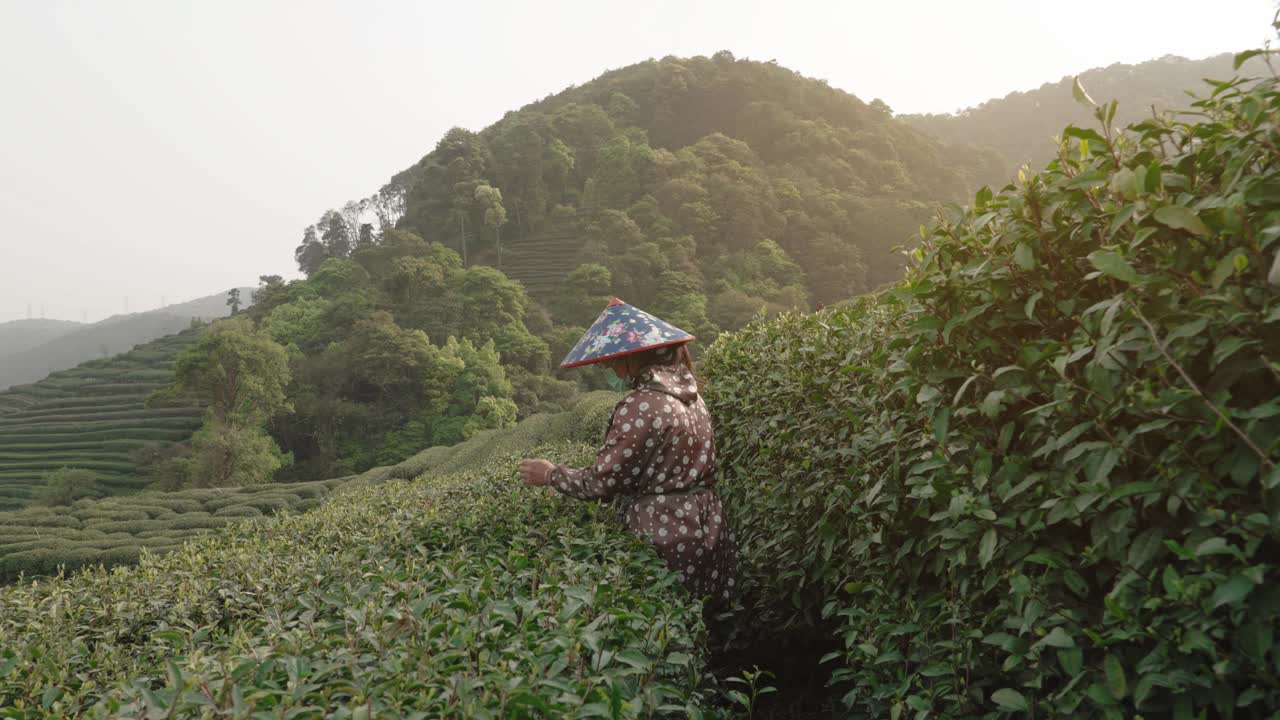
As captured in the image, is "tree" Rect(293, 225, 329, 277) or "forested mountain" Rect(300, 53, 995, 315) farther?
"tree" Rect(293, 225, 329, 277)

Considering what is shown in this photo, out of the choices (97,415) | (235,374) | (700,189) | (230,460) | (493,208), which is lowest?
(230,460)

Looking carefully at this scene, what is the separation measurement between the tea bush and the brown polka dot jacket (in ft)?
0.53

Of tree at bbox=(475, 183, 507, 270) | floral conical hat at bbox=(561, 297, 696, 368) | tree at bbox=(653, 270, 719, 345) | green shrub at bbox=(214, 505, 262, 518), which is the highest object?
tree at bbox=(475, 183, 507, 270)

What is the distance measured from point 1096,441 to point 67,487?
41.9 meters

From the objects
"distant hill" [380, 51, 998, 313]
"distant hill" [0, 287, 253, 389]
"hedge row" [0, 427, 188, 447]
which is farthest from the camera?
"distant hill" [0, 287, 253, 389]

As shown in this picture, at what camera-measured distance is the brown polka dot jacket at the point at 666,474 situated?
2.68m

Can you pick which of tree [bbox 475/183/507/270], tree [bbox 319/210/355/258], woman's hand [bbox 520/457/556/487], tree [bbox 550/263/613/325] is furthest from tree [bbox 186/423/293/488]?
tree [bbox 319/210/355/258]

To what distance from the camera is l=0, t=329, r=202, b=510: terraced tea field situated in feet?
119

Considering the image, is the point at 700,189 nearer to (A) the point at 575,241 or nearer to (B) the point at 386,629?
(A) the point at 575,241

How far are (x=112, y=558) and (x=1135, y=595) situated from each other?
1731cm

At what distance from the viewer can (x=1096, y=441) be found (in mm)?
1397

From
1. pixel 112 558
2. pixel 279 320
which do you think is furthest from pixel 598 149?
pixel 112 558

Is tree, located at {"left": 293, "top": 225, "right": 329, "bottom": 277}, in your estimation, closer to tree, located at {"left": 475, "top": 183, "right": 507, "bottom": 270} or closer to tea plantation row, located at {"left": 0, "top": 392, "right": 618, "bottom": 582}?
tree, located at {"left": 475, "top": 183, "right": 507, "bottom": 270}

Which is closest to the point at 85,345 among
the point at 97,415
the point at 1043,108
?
the point at 97,415
